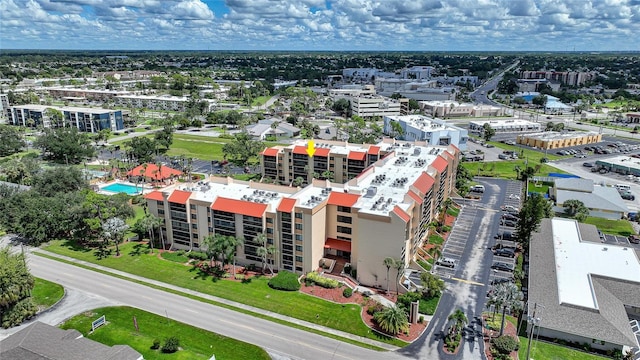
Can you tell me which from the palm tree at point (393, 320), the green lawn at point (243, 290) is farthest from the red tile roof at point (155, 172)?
the palm tree at point (393, 320)

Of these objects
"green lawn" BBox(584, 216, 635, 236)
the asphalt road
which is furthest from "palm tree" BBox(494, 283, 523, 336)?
"green lawn" BBox(584, 216, 635, 236)

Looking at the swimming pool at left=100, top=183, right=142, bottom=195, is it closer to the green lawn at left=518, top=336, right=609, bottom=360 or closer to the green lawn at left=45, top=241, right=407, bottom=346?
the green lawn at left=45, top=241, right=407, bottom=346

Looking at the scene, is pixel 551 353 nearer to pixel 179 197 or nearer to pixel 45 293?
pixel 179 197

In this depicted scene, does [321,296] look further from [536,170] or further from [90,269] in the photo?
[536,170]

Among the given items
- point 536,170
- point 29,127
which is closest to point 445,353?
point 536,170

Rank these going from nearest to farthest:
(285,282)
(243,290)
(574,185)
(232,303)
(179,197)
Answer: (232,303) < (243,290) < (285,282) < (179,197) < (574,185)

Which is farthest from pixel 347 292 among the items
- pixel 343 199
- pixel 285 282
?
pixel 343 199

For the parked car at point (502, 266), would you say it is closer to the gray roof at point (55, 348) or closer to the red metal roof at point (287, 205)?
the red metal roof at point (287, 205)
